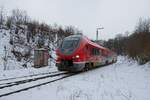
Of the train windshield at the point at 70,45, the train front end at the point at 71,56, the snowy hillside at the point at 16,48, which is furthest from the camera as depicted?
the snowy hillside at the point at 16,48

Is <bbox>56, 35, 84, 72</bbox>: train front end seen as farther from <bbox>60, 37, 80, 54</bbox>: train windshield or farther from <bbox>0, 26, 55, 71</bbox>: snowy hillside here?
<bbox>0, 26, 55, 71</bbox>: snowy hillside

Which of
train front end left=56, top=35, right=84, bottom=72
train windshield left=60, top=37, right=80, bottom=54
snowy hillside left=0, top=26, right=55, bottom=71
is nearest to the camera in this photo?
train front end left=56, top=35, right=84, bottom=72

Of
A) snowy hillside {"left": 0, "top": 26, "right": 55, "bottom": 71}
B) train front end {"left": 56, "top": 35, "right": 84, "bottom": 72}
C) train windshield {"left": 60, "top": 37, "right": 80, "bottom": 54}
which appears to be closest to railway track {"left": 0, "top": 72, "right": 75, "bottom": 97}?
train front end {"left": 56, "top": 35, "right": 84, "bottom": 72}

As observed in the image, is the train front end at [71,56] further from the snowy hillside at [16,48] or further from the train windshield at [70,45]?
the snowy hillside at [16,48]

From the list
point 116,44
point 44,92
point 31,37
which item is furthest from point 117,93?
point 116,44

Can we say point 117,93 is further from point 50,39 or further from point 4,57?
point 50,39

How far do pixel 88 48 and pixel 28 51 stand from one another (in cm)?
1797

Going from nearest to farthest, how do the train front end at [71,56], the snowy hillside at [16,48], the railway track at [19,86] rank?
1. the railway track at [19,86]
2. the train front end at [71,56]
3. the snowy hillside at [16,48]

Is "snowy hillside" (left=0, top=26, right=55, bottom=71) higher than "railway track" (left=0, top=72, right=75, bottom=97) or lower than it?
higher

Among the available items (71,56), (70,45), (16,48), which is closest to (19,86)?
(71,56)

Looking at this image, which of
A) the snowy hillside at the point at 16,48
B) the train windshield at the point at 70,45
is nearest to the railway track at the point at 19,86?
the train windshield at the point at 70,45

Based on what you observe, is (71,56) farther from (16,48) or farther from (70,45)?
(16,48)

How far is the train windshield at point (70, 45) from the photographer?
14239 mm

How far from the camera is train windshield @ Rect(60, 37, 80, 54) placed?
14239 mm
